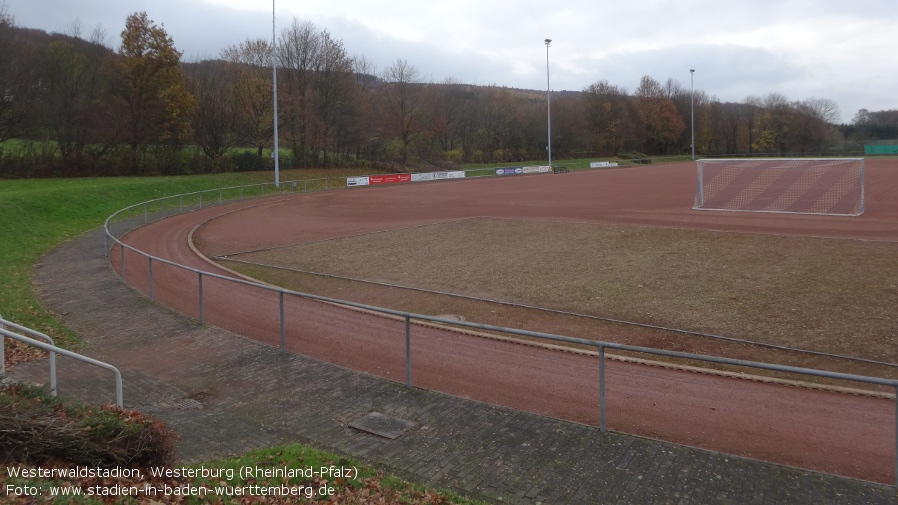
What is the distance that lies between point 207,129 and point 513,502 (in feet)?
199

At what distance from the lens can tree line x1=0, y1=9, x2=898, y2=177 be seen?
5012 cm

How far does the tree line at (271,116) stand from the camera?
5012cm

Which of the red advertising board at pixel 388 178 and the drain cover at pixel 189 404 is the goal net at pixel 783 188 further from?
the drain cover at pixel 189 404

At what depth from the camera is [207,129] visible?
60.8 metres

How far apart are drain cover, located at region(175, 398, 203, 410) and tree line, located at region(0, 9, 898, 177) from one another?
4603 cm

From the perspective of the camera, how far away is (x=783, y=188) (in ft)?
145

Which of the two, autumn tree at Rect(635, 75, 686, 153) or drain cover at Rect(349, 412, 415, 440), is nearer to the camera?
drain cover at Rect(349, 412, 415, 440)

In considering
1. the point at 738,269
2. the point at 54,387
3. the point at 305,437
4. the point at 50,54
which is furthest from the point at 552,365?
the point at 50,54

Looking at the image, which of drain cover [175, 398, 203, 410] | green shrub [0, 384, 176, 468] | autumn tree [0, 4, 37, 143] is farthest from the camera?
autumn tree [0, 4, 37, 143]

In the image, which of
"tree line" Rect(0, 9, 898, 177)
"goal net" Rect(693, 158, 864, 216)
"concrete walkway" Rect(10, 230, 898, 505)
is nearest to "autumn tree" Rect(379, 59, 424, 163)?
"tree line" Rect(0, 9, 898, 177)

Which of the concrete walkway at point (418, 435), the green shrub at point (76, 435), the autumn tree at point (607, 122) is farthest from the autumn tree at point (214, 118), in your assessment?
the autumn tree at point (607, 122)

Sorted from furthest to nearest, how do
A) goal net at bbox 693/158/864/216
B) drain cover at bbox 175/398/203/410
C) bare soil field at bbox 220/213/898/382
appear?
goal net at bbox 693/158/864/216, bare soil field at bbox 220/213/898/382, drain cover at bbox 175/398/203/410

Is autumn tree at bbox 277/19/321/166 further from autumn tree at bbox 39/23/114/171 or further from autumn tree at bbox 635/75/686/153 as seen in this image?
autumn tree at bbox 635/75/686/153

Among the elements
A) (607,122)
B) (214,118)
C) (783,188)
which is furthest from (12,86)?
(607,122)
